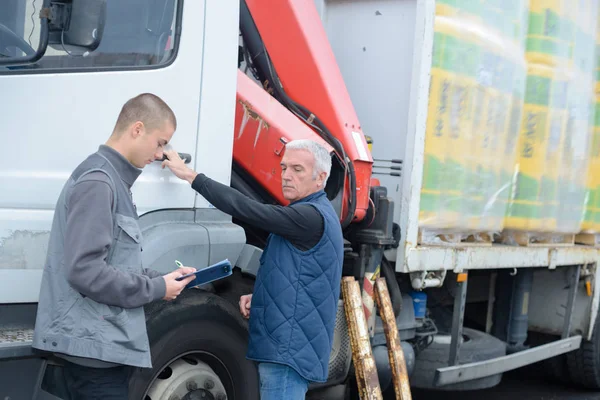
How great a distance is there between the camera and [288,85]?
3.77 m

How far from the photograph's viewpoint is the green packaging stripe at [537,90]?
4879mm

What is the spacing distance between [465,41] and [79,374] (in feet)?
9.34

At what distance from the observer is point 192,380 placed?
298 centimetres

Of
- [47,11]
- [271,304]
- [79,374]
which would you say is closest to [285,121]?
[271,304]

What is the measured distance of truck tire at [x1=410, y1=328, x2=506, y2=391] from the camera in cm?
470

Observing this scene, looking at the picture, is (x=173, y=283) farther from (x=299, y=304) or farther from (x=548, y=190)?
(x=548, y=190)

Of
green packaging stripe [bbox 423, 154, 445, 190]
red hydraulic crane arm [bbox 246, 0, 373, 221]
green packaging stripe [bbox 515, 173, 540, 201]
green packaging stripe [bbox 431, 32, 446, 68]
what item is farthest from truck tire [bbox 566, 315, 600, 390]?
red hydraulic crane arm [bbox 246, 0, 373, 221]

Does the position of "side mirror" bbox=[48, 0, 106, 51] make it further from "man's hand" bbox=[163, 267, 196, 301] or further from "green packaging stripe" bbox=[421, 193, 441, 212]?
"green packaging stripe" bbox=[421, 193, 441, 212]

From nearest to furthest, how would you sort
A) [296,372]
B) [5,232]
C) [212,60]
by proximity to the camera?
[5,232]
[296,372]
[212,60]

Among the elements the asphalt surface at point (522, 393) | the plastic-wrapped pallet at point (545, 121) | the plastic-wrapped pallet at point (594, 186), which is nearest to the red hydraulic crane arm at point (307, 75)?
the plastic-wrapped pallet at point (545, 121)

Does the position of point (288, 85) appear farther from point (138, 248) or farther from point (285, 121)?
point (138, 248)

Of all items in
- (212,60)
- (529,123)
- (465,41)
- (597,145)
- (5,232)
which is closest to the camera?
(5,232)

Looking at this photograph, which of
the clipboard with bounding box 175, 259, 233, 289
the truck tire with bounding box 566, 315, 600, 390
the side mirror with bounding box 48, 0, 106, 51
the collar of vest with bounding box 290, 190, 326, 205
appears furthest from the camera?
the truck tire with bounding box 566, 315, 600, 390

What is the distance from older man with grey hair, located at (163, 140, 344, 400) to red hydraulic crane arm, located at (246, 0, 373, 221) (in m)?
0.82
